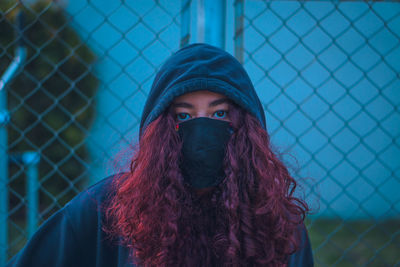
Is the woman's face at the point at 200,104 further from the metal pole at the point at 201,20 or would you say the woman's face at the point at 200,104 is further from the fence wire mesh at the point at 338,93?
the fence wire mesh at the point at 338,93

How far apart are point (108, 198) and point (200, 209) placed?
293 mm

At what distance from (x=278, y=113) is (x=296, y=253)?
256 centimetres

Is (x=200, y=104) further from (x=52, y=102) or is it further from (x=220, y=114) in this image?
(x=52, y=102)

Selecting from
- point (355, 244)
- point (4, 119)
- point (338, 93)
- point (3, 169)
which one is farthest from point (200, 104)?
point (338, 93)

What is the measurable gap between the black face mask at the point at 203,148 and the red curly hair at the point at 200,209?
0.02 metres

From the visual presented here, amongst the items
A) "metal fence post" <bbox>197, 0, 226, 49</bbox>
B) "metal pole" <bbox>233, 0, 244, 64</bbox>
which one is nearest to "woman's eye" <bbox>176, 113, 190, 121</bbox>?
"metal fence post" <bbox>197, 0, 226, 49</bbox>

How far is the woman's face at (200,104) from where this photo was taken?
971 millimetres

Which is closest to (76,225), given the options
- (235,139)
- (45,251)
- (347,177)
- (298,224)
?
(45,251)

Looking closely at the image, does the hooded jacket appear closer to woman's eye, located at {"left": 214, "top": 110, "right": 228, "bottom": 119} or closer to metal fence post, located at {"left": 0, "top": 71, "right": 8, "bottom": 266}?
woman's eye, located at {"left": 214, "top": 110, "right": 228, "bottom": 119}

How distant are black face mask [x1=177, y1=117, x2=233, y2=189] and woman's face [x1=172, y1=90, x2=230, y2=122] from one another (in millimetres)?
27

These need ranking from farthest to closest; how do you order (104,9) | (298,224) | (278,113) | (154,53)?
(278,113)
(104,9)
(154,53)
(298,224)

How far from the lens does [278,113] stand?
3.57m

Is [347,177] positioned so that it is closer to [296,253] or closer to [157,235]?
[296,253]

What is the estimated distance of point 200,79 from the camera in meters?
0.94
